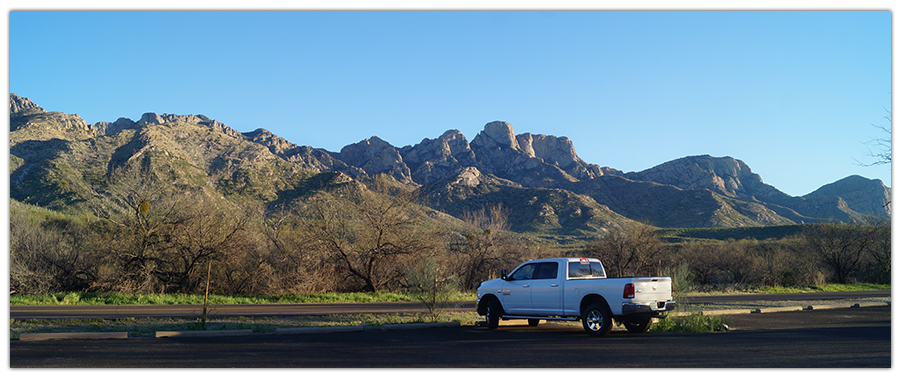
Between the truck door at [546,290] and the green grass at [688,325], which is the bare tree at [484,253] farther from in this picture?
the green grass at [688,325]

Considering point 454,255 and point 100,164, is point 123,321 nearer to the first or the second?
point 454,255

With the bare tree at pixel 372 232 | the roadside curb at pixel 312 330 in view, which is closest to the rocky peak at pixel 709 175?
the bare tree at pixel 372 232

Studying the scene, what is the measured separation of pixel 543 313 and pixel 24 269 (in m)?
24.3

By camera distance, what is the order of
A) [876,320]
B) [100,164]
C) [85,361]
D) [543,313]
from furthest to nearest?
[100,164]
[876,320]
[543,313]
[85,361]

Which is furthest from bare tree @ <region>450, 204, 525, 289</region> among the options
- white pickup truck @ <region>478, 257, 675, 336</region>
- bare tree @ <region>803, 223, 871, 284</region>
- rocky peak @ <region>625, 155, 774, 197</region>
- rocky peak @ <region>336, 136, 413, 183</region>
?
rocky peak @ <region>625, 155, 774, 197</region>

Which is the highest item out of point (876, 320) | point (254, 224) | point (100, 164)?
point (100, 164)

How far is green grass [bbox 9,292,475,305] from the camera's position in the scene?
22.3m

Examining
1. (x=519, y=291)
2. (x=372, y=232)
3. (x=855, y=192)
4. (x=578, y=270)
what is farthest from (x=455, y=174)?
(x=578, y=270)

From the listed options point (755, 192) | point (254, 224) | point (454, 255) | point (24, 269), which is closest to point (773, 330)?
point (454, 255)

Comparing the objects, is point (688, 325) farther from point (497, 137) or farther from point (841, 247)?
point (497, 137)

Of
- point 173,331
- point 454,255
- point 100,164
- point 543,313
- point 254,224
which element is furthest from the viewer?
point 100,164

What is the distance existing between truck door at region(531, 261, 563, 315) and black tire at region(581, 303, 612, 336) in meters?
0.76

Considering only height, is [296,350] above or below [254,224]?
below

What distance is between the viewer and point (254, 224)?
29.2 meters
